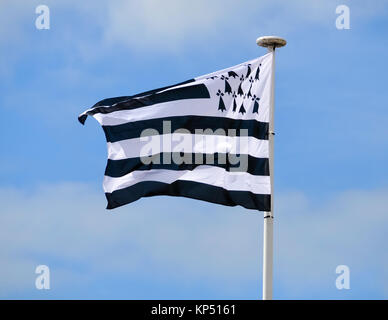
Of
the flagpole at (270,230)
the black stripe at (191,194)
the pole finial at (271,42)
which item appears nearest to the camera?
the flagpole at (270,230)

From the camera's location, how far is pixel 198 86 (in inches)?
860

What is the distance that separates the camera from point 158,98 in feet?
72.6

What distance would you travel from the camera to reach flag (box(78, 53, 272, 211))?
20781mm

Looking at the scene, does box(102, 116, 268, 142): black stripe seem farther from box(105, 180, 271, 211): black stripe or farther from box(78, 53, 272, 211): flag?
box(105, 180, 271, 211): black stripe

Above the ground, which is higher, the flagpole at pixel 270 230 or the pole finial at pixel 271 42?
the pole finial at pixel 271 42

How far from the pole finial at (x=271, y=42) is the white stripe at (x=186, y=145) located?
2111mm

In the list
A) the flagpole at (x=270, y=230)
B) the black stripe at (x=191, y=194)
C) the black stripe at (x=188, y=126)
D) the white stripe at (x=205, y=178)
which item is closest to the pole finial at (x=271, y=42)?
the flagpole at (x=270, y=230)

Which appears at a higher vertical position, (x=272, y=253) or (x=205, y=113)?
(x=205, y=113)

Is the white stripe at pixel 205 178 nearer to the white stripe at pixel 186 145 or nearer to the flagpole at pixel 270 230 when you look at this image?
the flagpole at pixel 270 230

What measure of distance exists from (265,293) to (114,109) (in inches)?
223

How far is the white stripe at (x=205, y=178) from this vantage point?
20.6 m

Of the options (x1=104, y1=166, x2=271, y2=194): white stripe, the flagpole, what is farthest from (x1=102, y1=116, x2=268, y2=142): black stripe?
(x1=104, y1=166, x2=271, y2=194): white stripe

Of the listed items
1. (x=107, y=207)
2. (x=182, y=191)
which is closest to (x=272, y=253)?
(x=182, y=191)

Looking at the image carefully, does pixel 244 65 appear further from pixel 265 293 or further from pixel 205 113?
pixel 265 293
